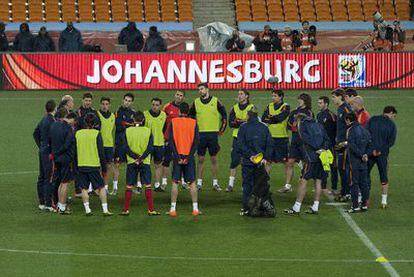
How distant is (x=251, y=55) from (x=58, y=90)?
21.3 feet

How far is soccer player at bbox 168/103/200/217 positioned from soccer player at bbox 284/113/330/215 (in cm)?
181

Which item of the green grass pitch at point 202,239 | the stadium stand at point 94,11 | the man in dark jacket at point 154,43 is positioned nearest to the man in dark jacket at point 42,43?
the man in dark jacket at point 154,43

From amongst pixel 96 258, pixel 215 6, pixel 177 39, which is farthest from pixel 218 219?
pixel 215 6

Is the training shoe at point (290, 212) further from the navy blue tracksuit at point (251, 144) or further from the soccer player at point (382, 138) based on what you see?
the soccer player at point (382, 138)

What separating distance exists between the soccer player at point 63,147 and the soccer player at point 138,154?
3.12ft

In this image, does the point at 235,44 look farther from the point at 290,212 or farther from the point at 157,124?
the point at 290,212

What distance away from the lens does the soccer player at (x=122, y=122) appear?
20406 mm

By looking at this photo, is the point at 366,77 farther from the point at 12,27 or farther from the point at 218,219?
the point at 218,219

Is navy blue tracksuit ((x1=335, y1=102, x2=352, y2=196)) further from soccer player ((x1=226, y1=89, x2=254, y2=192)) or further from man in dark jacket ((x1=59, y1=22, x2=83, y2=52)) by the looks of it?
man in dark jacket ((x1=59, y1=22, x2=83, y2=52))

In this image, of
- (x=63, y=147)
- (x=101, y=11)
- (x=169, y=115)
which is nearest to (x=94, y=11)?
(x=101, y=11)

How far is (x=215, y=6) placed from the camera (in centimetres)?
4691

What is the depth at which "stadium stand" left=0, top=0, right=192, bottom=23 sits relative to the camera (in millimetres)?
46188

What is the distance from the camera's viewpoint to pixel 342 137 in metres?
19.6

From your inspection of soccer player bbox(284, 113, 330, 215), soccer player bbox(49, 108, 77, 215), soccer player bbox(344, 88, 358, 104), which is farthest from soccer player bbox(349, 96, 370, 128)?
soccer player bbox(49, 108, 77, 215)
